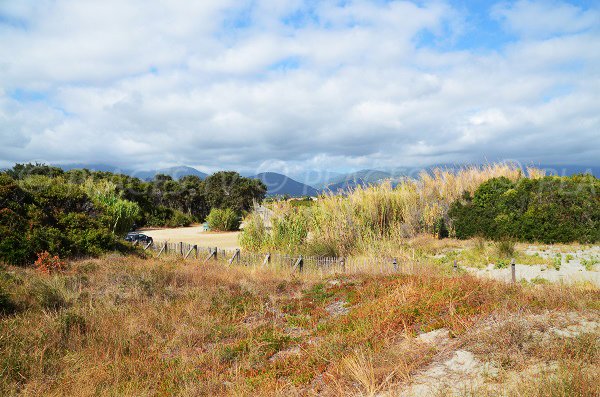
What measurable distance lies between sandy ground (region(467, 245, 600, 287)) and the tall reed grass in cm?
363

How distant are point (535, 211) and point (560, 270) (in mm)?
5169

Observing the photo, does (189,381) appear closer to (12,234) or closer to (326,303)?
(326,303)

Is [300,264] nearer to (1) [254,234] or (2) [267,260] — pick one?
(2) [267,260]

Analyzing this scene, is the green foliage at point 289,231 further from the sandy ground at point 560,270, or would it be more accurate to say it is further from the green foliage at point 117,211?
the green foliage at point 117,211

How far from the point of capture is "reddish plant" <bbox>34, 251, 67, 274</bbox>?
1083 centimetres

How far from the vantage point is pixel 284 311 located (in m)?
8.17

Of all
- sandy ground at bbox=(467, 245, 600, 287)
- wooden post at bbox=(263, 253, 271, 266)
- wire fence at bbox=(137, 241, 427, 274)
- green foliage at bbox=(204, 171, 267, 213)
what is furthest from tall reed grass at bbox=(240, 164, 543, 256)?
green foliage at bbox=(204, 171, 267, 213)

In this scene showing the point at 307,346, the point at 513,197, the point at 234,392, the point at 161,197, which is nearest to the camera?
the point at 234,392

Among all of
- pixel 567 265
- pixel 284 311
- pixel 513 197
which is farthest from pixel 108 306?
pixel 513 197

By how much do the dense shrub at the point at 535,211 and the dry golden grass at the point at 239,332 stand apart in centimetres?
945

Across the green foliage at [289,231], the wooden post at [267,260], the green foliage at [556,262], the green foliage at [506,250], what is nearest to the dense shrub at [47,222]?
the wooden post at [267,260]

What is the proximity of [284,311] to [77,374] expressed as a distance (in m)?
4.06

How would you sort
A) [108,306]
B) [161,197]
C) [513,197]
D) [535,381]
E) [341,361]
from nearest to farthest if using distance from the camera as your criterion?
[535,381] < [341,361] < [108,306] < [513,197] < [161,197]

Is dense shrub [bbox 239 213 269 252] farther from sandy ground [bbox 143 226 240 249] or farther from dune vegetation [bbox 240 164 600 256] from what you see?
sandy ground [bbox 143 226 240 249]
